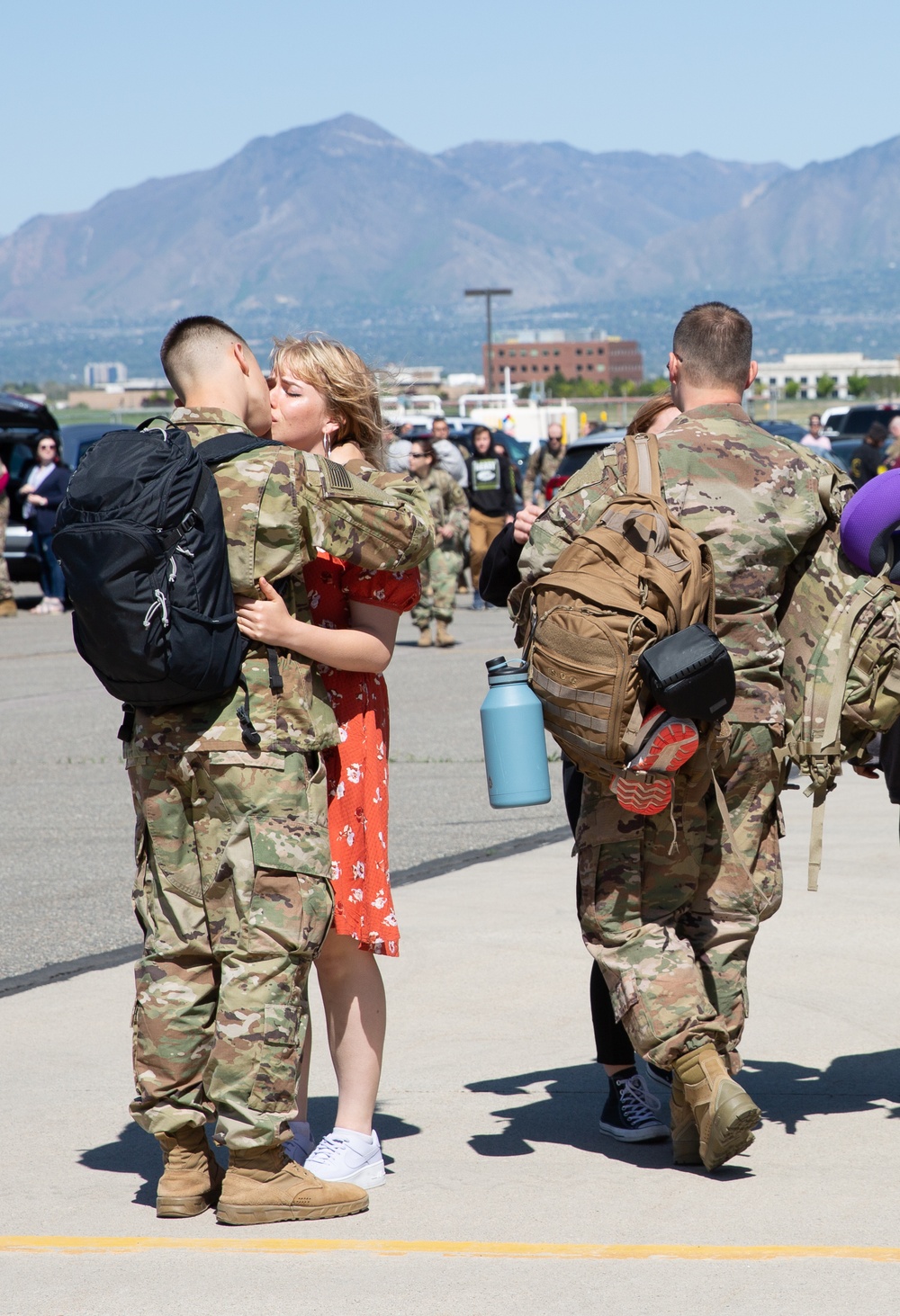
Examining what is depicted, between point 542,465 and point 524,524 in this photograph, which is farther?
point 542,465

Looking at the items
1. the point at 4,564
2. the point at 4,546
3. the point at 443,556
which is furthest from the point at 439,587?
the point at 4,546

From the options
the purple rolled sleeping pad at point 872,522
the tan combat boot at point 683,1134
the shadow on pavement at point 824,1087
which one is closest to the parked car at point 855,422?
the shadow on pavement at point 824,1087

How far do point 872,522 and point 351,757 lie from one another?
1370 mm

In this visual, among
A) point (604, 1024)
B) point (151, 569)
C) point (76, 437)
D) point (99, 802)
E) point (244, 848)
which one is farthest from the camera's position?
point (76, 437)

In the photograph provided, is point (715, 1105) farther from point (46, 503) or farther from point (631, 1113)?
point (46, 503)

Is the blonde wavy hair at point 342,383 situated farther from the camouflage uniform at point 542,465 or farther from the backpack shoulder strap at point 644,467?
the camouflage uniform at point 542,465

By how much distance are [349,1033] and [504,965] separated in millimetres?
2006

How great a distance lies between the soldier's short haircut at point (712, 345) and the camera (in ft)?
13.2

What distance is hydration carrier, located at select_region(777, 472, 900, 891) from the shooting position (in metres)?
3.96

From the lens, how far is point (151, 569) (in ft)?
11.2

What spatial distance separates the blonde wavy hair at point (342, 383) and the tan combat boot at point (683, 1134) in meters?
1.66

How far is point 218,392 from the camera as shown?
3758mm

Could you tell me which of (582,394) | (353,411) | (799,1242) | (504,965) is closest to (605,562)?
(353,411)

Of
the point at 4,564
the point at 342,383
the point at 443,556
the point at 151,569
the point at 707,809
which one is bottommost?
the point at 4,564
